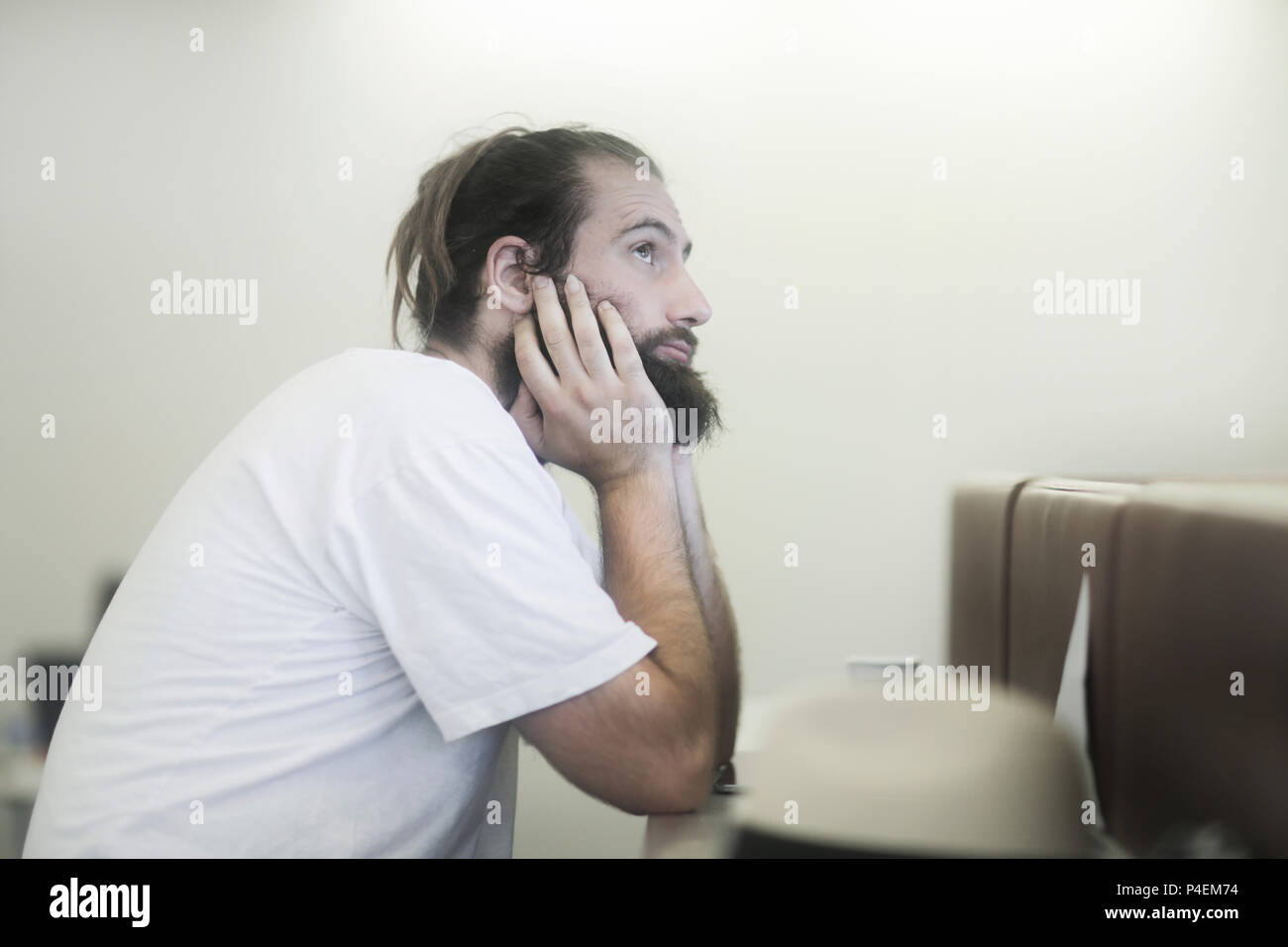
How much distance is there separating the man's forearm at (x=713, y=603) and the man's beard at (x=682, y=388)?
0.04m

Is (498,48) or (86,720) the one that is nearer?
(86,720)

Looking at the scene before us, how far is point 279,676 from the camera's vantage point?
4.09ft

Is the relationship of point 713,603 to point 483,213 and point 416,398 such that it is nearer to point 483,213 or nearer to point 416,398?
point 416,398

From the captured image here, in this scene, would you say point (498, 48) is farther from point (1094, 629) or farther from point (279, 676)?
point (1094, 629)

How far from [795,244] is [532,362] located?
440 mm

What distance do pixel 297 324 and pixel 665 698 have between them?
812mm

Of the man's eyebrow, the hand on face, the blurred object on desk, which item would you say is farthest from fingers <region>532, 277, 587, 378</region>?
the blurred object on desk

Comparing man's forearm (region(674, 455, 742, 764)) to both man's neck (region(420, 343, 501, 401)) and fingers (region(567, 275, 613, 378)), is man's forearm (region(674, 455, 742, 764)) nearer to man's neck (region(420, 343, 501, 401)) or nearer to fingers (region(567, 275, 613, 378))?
fingers (region(567, 275, 613, 378))

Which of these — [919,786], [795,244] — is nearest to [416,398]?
[795,244]

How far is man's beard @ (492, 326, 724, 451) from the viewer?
157 centimetres

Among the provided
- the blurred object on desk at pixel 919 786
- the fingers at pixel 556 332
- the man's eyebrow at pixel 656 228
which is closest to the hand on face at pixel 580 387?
the fingers at pixel 556 332
